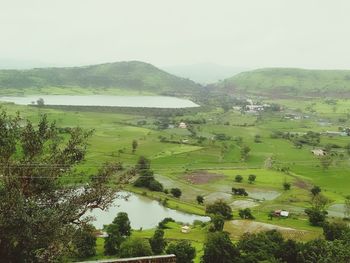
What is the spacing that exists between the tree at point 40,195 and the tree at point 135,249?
16768 millimetres

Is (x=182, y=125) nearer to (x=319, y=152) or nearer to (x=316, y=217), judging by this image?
(x=319, y=152)

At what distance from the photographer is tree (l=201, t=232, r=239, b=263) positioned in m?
32.6

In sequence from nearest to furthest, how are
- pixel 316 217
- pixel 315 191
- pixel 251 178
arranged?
pixel 316 217
pixel 315 191
pixel 251 178

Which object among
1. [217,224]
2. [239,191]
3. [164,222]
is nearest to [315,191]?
[239,191]

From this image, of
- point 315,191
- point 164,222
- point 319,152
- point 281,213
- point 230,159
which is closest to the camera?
point 164,222

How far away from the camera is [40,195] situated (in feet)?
53.9

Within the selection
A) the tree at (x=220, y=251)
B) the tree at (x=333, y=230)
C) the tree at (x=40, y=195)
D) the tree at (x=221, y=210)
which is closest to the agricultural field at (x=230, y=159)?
the tree at (x=221, y=210)

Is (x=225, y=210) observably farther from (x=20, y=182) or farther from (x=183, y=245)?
(x=20, y=182)

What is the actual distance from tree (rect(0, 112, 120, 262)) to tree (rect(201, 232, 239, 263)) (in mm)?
17180

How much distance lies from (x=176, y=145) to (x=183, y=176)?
789 inches

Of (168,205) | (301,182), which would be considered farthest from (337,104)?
(168,205)

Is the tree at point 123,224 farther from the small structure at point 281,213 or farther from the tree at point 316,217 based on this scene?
the tree at point 316,217

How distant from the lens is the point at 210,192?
59.9 meters

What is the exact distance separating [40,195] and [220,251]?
19.0 metres
